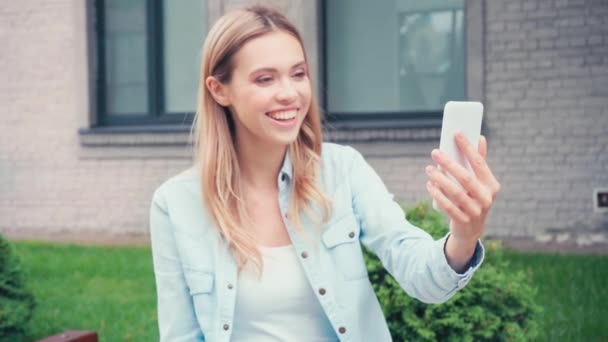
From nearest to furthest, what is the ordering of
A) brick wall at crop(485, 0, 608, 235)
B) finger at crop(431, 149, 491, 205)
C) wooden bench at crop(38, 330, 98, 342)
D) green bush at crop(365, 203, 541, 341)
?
finger at crop(431, 149, 491, 205)
wooden bench at crop(38, 330, 98, 342)
green bush at crop(365, 203, 541, 341)
brick wall at crop(485, 0, 608, 235)

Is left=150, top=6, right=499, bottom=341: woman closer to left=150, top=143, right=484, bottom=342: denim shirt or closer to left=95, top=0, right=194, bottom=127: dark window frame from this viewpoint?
left=150, top=143, right=484, bottom=342: denim shirt

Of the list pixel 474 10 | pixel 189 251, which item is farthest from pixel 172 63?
pixel 189 251

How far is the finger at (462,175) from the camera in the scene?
173cm

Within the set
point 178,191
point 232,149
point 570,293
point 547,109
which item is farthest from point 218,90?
point 547,109

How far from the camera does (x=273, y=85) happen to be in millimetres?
2346

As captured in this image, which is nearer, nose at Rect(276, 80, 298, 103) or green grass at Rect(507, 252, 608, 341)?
nose at Rect(276, 80, 298, 103)

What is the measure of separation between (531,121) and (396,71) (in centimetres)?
166

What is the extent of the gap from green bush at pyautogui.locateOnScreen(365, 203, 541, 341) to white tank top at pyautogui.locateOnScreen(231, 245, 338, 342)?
1.07 metres

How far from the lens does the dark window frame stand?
33.1ft


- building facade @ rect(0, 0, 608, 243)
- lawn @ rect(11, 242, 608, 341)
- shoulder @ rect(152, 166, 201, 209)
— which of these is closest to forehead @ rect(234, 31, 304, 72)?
shoulder @ rect(152, 166, 201, 209)

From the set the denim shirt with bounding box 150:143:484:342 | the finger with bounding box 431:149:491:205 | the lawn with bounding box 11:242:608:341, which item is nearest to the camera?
the finger with bounding box 431:149:491:205

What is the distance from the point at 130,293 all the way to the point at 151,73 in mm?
4310

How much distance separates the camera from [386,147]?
345 inches

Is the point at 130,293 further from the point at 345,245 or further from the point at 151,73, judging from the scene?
the point at 345,245
